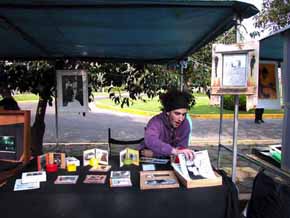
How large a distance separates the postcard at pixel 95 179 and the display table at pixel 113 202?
5 centimetres

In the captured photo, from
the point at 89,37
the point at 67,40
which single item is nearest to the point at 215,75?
the point at 89,37

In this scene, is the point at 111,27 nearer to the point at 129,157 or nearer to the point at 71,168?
the point at 129,157

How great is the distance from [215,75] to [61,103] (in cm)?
267

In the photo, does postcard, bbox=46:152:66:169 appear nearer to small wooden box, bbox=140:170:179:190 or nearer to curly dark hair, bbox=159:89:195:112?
small wooden box, bbox=140:170:179:190

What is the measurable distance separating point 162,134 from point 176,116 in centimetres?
22

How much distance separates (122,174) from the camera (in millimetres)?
2180

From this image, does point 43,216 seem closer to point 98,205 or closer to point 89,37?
point 98,205

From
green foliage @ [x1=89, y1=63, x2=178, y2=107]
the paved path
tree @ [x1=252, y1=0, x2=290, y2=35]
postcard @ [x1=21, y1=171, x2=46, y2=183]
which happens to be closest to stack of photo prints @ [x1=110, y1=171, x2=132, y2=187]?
postcard @ [x1=21, y1=171, x2=46, y2=183]

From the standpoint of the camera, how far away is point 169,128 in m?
2.82

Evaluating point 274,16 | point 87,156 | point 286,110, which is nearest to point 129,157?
point 87,156

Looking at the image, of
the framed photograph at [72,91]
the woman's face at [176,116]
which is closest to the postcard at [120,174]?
the woman's face at [176,116]

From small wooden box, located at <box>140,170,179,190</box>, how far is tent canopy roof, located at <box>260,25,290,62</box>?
1491mm

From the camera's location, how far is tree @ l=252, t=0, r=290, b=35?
7.61 meters

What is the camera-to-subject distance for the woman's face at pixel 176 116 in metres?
2.69
